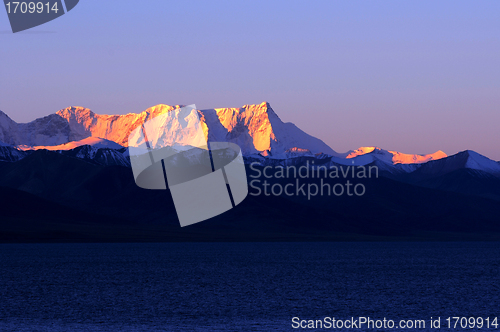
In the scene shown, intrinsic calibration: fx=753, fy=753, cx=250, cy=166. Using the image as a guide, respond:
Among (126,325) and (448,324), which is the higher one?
(126,325)

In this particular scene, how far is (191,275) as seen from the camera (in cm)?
11250

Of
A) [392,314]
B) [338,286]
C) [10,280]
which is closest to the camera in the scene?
[392,314]

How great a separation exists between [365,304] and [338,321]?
13.7 meters

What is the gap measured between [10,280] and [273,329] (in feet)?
182

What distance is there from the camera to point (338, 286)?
91.6m

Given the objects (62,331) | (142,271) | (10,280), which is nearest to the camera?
(62,331)

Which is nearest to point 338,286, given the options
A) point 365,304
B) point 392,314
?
point 365,304

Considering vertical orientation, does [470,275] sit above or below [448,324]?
below

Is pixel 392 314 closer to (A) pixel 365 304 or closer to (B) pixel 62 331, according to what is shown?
(A) pixel 365 304

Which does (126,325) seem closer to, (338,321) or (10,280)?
(338,321)

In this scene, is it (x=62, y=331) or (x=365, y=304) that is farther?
(x=365, y=304)

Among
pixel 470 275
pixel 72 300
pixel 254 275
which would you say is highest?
pixel 72 300

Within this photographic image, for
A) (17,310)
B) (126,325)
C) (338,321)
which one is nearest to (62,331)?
(126,325)

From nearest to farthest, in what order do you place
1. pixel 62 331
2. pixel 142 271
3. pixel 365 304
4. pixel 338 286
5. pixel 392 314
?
1. pixel 62 331
2. pixel 392 314
3. pixel 365 304
4. pixel 338 286
5. pixel 142 271
